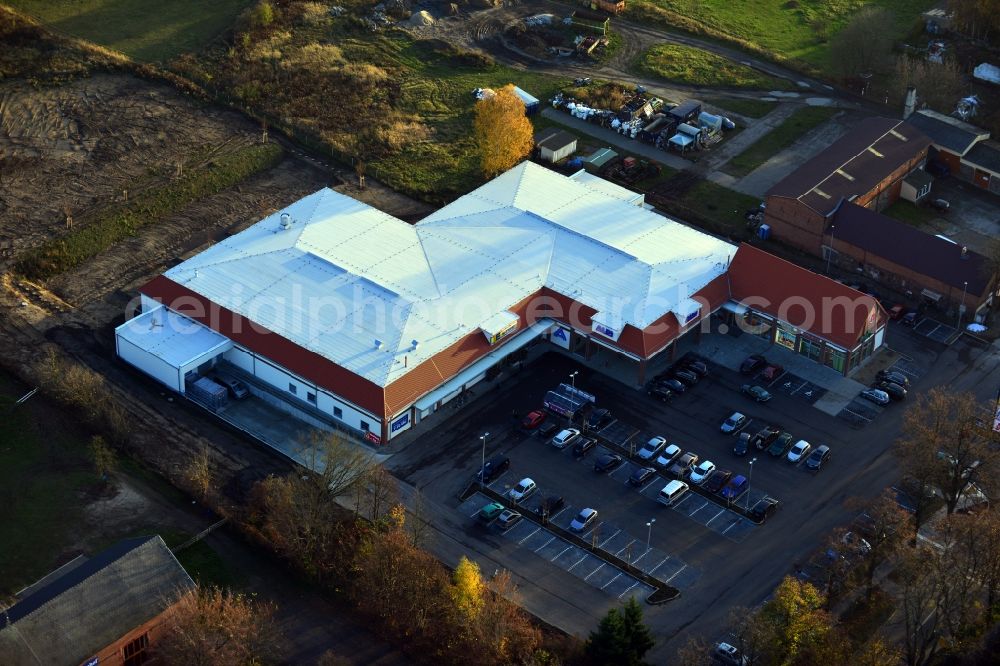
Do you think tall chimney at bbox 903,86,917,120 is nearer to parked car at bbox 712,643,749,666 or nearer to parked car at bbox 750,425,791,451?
parked car at bbox 750,425,791,451

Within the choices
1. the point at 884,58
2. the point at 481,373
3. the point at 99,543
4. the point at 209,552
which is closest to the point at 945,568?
→ the point at 481,373

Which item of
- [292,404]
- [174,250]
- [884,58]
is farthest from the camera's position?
[884,58]

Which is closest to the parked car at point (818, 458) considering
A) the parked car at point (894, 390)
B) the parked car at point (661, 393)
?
the parked car at point (894, 390)

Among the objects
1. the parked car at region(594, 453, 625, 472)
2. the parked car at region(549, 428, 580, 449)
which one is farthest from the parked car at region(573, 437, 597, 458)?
the parked car at region(594, 453, 625, 472)

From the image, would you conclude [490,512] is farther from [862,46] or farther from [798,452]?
[862,46]

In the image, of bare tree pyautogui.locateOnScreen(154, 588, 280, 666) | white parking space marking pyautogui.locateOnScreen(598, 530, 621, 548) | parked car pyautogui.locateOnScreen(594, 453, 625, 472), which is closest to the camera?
bare tree pyautogui.locateOnScreen(154, 588, 280, 666)

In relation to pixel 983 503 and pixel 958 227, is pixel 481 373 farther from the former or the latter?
pixel 958 227
